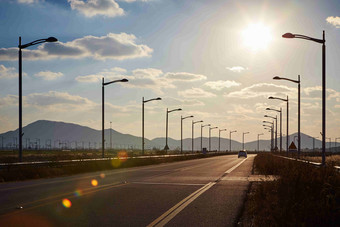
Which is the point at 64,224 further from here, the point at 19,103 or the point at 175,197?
the point at 19,103

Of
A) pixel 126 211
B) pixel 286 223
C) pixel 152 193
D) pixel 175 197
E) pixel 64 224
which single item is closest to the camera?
pixel 286 223

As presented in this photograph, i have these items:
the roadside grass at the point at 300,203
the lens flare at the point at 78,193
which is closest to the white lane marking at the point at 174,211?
the roadside grass at the point at 300,203

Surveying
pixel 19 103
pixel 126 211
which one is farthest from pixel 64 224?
pixel 19 103

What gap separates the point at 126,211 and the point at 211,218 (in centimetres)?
227

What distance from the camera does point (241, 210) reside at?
13.0 meters

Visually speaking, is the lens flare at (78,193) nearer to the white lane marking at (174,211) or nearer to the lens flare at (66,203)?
the lens flare at (66,203)

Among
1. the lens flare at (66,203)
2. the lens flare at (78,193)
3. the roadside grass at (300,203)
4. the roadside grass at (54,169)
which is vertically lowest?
the roadside grass at (54,169)

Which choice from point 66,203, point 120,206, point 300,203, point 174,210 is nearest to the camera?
point 300,203

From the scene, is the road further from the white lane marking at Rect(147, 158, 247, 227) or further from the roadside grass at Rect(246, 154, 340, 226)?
the roadside grass at Rect(246, 154, 340, 226)

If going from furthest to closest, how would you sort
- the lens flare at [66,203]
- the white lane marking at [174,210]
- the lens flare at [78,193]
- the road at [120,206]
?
1. the lens flare at [78,193]
2. the lens flare at [66,203]
3. the road at [120,206]
4. the white lane marking at [174,210]

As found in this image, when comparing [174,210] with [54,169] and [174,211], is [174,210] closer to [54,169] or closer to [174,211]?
[174,211]

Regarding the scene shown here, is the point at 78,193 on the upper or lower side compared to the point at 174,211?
lower

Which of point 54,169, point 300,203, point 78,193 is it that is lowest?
point 54,169

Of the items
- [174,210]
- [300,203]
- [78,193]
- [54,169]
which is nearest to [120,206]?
[174,210]
